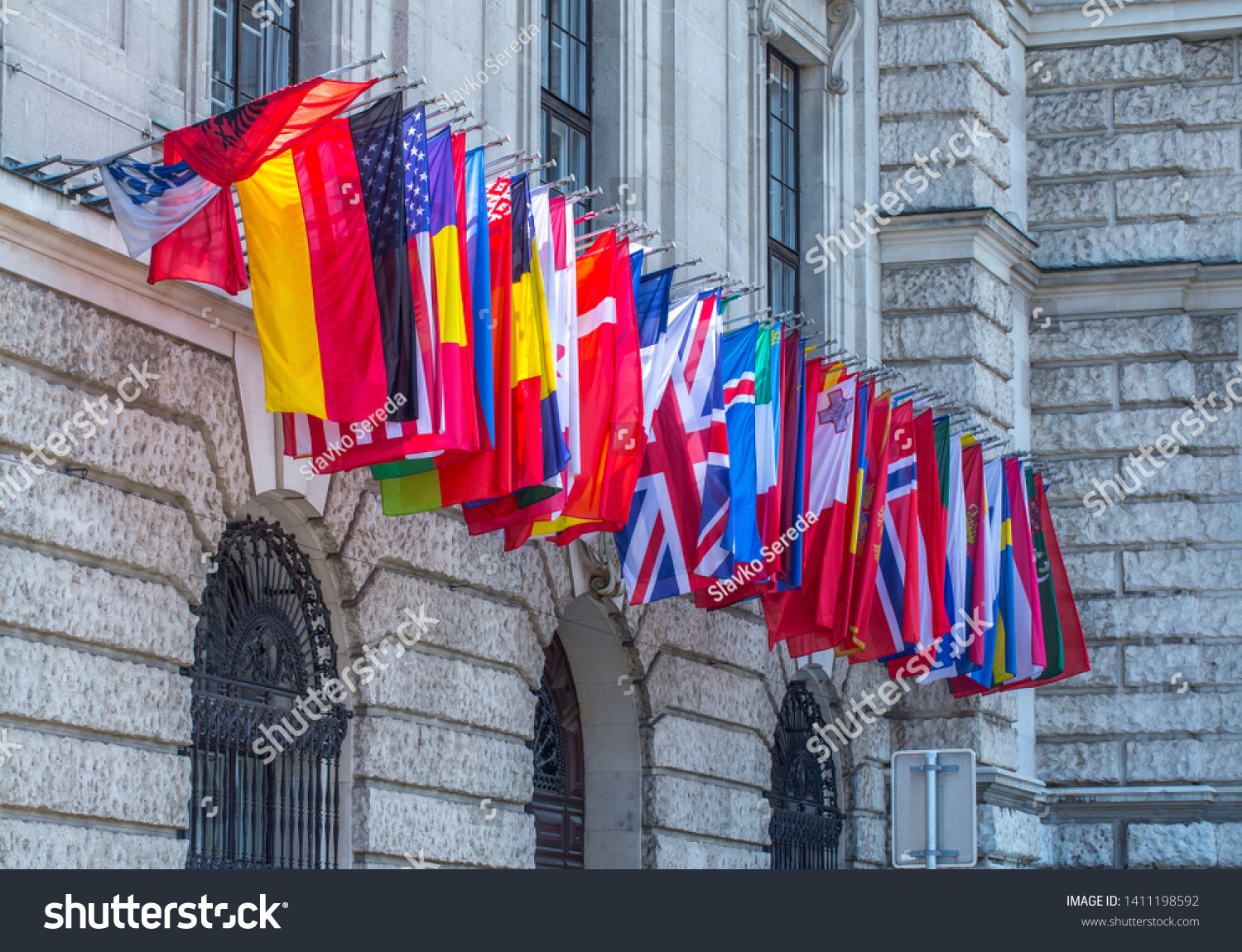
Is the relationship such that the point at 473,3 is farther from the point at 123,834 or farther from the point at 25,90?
the point at 123,834

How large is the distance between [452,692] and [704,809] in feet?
14.2

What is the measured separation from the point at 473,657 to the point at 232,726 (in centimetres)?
265

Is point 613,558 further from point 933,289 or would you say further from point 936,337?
point 933,289

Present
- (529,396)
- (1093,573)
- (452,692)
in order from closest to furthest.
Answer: (529,396)
(452,692)
(1093,573)

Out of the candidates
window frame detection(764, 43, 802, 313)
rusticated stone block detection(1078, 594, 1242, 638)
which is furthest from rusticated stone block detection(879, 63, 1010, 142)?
rusticated stone block detection(1078, 594, 1242, 638)

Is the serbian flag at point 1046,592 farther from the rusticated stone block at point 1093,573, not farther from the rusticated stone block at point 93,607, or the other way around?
the rusticated stone block at point 93,607

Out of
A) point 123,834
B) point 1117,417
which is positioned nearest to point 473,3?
point 123,834

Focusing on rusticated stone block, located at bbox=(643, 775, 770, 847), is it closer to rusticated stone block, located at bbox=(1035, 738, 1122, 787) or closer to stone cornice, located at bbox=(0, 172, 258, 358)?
stone cornice, located at bbox=(0, 172, 258, 358)

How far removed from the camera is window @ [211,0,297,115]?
15086 mm

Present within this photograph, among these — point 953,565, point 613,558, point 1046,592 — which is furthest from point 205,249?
point 1046,592

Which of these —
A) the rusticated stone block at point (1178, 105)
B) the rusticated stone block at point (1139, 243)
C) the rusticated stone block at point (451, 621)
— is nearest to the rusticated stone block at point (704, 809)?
the rusticated stone block at point (451, 621)

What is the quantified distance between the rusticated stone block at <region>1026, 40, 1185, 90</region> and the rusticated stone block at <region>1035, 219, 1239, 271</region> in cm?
208

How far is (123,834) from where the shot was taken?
499 inches

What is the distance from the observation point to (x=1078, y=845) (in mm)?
27078
